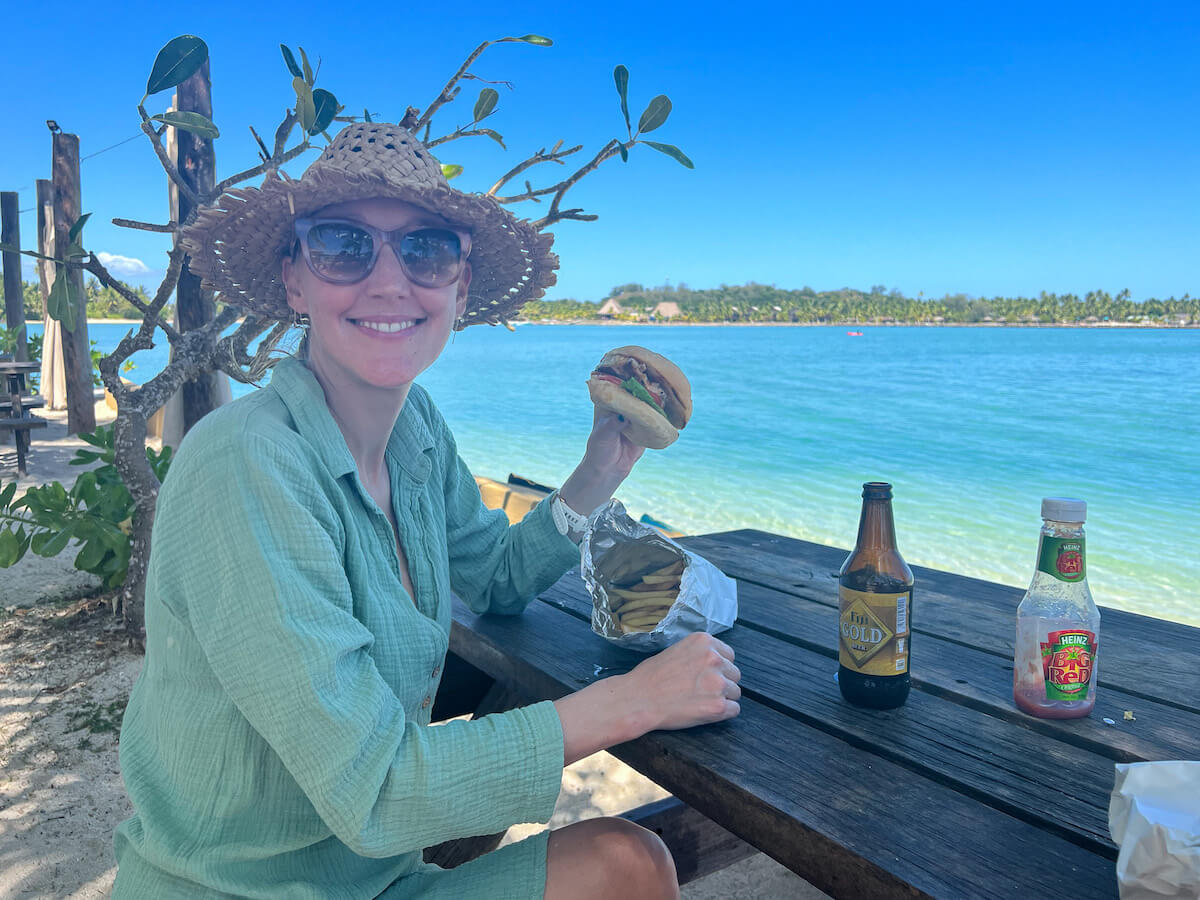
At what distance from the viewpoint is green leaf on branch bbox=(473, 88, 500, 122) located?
2.69m

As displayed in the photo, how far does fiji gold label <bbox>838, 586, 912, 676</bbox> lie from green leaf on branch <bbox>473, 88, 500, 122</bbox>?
2.05m

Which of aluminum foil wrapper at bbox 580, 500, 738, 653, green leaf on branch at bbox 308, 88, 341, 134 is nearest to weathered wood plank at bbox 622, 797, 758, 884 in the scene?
aluminum foil wrapper at bbox 580, 500, 738, 653

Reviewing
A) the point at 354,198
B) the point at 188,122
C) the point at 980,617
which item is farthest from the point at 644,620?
the point at 188,122

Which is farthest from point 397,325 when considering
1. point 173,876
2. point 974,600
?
point 974,600

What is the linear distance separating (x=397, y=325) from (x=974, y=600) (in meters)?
1.37

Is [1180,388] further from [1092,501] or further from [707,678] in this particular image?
[707,678]

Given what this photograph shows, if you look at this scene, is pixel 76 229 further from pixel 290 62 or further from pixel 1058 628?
pixel 1058 628

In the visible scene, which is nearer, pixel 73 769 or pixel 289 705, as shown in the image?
pixel 289 705

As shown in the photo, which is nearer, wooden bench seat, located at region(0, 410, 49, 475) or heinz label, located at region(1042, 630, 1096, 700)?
heinz label, located at region(1042, 630, 1096, 700)

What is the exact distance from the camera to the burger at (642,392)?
177 cm

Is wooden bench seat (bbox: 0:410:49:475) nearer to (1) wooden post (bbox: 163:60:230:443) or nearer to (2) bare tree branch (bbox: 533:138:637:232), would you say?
(1) wooden post (bbox: 163:60:230:443)

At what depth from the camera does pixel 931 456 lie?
20.5 metres

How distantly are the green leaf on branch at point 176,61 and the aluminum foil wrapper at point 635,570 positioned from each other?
1.69 m

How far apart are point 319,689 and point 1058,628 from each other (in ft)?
3.17
